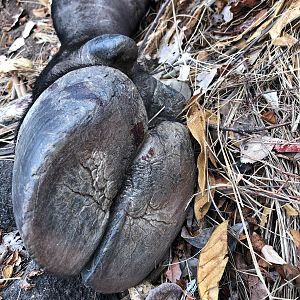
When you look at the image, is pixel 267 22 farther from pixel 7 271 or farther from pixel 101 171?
pixel 7 271

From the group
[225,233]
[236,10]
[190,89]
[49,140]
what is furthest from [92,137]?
[236,10]

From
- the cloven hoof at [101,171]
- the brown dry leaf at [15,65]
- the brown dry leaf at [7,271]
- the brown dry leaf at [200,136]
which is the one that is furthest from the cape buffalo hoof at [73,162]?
the brown dry leaf at [15,65]

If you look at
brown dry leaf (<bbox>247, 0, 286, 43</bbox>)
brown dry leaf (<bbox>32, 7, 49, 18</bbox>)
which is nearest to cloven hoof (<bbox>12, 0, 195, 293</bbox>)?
brown dry leaf (<bbox>247, 0, 286, 43</bbox>)

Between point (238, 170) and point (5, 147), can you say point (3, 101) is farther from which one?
point (238, 170)

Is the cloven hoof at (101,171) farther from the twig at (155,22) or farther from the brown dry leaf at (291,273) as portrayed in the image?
the twig at (155,22)

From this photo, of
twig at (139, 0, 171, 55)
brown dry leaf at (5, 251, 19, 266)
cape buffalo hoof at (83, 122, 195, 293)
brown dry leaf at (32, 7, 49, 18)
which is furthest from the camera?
brown dry leaf at (32, 7, 49, 18)

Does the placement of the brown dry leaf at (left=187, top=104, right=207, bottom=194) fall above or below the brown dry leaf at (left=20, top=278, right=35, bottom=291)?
above

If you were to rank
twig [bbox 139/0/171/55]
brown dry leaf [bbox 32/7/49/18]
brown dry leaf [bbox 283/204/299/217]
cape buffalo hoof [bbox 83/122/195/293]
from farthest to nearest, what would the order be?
1. brown dry leaf [bbox 32/7/49/18]
2. twig [bbox 139/0/171/55]
3. brown dry leaf [bbox 283/204/299/217]
4. cape buffalo hoof [bbox 83/122/195/293]

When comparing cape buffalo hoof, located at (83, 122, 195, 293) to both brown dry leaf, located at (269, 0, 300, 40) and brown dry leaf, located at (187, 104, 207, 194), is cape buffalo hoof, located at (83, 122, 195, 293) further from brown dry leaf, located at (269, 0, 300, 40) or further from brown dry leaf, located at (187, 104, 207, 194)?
brown dry leaf, located at (269, 0, 300, 40)
